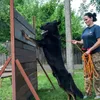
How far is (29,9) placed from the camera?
20484 mm

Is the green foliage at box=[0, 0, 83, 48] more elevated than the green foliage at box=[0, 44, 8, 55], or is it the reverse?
the green foliage at box=[0, 0, 83, 48]

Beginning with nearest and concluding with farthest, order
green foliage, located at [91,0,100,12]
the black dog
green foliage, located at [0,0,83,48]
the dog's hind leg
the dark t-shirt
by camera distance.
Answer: the black dog
the dog's hind leg
the dark t-shirt
green foliage, located at [91,0,100,12]
green foliage, located at [0,0,83,48]

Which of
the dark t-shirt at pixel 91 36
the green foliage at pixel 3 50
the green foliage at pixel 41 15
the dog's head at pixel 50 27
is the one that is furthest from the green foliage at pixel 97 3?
the dog's head at pixel 50 27

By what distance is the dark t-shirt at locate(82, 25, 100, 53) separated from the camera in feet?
19.9

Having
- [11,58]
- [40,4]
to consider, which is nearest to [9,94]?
[11,58]

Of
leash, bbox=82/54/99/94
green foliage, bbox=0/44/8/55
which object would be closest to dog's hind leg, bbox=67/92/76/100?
leash, bbox=82/54/99/94

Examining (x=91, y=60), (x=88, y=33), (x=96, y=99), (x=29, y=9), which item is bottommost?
(x=96, y=99)

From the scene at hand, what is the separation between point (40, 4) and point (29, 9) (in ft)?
3.64

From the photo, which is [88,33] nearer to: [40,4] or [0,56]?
[0,56]

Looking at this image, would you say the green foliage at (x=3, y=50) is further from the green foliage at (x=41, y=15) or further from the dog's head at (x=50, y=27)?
the dog's head at (x=50, y=27)

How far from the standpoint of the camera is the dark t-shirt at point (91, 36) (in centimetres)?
607

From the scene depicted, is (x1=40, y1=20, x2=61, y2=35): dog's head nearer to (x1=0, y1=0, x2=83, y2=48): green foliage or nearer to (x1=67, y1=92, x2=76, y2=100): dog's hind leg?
(x1=67, y1=92, x2=76, y2=100): dog's hind leg

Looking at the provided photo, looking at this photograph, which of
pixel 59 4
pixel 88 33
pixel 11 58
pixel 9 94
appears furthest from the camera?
pixel 59 4

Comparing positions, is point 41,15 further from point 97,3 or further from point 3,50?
point 97,3
